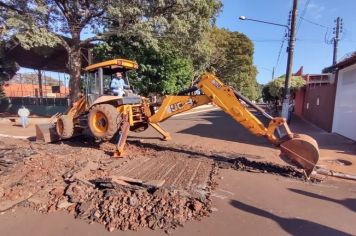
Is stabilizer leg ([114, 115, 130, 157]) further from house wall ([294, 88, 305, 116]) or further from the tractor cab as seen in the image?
house wall ([294, 88, 305, 116])

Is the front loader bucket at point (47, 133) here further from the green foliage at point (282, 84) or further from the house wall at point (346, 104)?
the green foliage at point (282, 84)

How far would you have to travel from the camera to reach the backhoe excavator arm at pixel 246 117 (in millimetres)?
6613

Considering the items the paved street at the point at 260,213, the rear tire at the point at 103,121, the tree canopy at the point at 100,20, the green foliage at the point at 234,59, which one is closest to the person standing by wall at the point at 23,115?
the tree canopy at the point at 100,20

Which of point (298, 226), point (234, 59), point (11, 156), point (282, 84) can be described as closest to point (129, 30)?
point (11, 156)

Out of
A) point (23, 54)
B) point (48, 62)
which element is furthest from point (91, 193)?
point (48, 62)

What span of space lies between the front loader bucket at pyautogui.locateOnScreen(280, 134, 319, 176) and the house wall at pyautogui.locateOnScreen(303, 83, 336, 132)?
33.4 ft

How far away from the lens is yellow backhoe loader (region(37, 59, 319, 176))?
674 cm

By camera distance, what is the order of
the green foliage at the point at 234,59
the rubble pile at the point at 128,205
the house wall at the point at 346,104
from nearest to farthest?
1. the rubble pile at the point at 128,205
2. the house wall at the point at 346,104
3. the green foliage at the point at 234,59

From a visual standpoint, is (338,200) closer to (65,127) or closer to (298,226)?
(298,226)

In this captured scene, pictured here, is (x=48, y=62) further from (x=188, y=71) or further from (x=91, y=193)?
(x=91, y=193)

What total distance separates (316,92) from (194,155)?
14552 millimetres

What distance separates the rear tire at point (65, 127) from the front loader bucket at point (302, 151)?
22.0ft

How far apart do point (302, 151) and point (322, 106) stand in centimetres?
1296

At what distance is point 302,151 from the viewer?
6.59m
